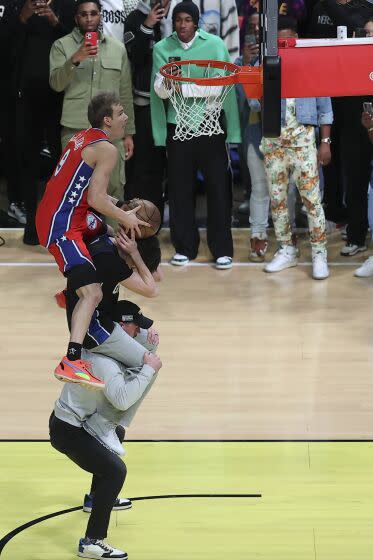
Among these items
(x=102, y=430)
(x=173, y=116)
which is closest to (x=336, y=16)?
(x=173, y=116)

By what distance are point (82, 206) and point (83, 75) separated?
12.5ft

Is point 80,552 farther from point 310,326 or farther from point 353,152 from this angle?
point 353,152

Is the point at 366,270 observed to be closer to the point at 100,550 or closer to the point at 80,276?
the point at 80,276

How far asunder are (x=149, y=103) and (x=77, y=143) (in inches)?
167

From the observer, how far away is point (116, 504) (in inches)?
235

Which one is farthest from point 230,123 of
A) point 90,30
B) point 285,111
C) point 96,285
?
point 96,285

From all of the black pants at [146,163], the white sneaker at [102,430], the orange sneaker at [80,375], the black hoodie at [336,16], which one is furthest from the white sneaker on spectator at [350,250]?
the white sneaker at [102,430]

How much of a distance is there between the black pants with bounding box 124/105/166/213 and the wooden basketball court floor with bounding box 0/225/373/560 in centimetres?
92

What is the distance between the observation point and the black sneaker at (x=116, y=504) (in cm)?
592

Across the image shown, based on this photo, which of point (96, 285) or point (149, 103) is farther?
point (149, 103)

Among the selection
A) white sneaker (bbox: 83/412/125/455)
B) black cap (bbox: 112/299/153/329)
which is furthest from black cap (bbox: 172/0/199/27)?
white sneaker (bbox: 83/412/125/455)

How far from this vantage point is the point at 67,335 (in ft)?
28.0

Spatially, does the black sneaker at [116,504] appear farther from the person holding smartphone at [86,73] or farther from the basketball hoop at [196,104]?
the person holding smartphone at [86,73]

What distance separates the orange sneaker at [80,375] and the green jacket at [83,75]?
4.70 metres
